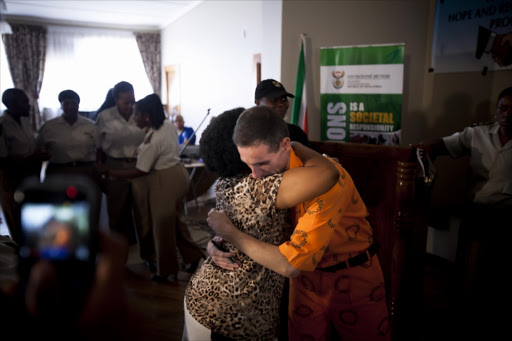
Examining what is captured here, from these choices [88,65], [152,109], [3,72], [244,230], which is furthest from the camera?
[88,65]

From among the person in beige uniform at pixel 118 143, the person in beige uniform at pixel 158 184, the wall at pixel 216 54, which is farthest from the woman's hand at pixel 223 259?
the wall at pixel 216 54

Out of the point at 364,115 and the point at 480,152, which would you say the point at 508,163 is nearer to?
the point at 480,152

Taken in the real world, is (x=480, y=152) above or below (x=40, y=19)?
below

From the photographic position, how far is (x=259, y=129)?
92 centimetres

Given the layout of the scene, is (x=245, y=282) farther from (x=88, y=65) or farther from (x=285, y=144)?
(x=88, y=65)

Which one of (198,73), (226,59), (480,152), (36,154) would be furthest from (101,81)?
(480,152)

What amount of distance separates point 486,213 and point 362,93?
1.34m

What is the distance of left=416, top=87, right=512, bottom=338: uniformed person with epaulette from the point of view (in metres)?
2.23

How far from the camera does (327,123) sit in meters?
3.33

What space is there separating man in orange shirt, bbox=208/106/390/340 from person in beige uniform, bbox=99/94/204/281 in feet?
5.53

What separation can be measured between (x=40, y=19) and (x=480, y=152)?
410 inches

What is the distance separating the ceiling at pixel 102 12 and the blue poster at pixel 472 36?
18.8ft

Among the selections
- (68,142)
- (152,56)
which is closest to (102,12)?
(152,56)

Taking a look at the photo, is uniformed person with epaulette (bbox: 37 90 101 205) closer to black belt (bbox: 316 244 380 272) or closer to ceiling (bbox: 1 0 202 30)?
black belt (bbox: 316 244 380 272)
